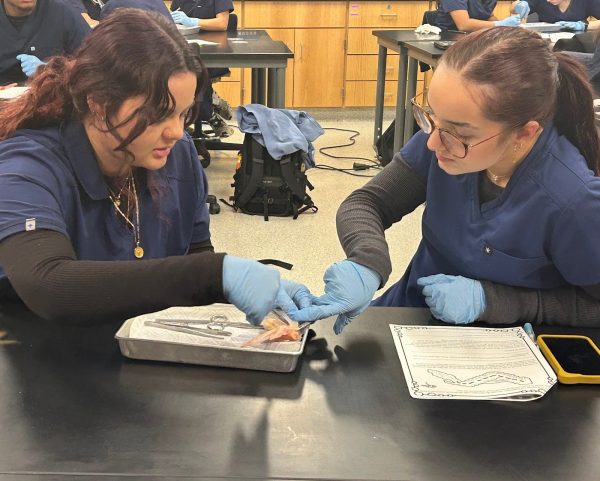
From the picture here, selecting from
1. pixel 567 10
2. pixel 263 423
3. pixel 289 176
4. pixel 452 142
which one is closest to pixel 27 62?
pixel 289 176

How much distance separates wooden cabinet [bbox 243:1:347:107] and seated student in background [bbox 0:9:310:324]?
4133 mm

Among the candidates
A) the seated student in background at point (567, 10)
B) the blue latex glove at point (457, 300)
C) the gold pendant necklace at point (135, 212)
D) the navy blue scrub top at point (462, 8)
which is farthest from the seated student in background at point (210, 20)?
the blue latex glove at point (457, 300)

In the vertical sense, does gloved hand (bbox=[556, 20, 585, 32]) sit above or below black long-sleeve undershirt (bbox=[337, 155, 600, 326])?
above

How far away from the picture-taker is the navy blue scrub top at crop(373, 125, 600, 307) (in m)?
1.13

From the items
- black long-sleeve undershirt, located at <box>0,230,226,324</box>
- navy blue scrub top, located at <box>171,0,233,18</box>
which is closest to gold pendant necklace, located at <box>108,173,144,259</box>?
black long-sleeve undershirt, located at <box>0,230,226,324</box>

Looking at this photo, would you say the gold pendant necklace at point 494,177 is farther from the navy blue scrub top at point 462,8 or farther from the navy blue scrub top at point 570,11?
the navy blue scrub top at point 570,11

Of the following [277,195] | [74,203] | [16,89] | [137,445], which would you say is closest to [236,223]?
[277,195]

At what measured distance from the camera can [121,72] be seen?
1034mm

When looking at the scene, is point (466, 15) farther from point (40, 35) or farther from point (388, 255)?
point (388, 255)

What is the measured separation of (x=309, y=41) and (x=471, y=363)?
4.65 metres

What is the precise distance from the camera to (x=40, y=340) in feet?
3.28

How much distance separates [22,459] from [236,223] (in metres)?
2.58

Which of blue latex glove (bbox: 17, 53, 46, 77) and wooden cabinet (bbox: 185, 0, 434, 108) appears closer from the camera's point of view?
blue latex glove (bbox: 17, 53, 46, 77)

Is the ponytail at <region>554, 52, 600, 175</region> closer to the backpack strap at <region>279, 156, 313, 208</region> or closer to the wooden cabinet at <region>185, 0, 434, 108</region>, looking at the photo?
the backpack strap at <region>279, 156, 313, 208</region>
